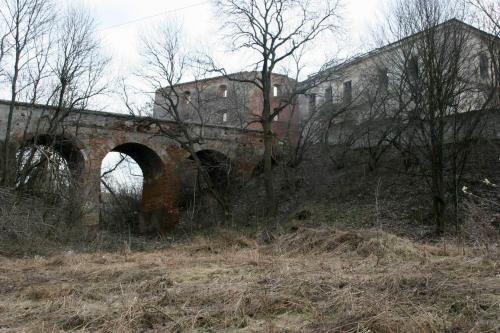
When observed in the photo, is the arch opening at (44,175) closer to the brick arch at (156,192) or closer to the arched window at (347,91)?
the brick arch at (156,192)

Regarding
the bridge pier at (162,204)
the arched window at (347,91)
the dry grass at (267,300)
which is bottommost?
the dry grass at (267,300)

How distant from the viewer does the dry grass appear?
3.63m

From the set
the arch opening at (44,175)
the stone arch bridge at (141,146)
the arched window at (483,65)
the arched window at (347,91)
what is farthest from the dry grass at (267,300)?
the arched window at (347,91)

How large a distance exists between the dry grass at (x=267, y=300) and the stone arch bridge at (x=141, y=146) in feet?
42.8

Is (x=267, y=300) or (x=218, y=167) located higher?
(x=218, y=167)

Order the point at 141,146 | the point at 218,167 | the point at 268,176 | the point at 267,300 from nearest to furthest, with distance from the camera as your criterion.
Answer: the point at 267,300
the point at 268,176
the point at 141,146
the point at 218,167

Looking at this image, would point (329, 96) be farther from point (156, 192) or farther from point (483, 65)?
point (483, 65)

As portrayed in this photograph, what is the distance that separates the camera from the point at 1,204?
1238 centimetres

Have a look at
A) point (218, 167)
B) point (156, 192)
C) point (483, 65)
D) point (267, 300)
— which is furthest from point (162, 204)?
point (267, 300)

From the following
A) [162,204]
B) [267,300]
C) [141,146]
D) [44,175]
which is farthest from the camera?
[162,204]

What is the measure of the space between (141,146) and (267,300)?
20871 millimetres

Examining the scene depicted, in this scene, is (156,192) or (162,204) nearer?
(162,204)

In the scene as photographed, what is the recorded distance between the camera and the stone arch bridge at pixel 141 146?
20375 millimetres

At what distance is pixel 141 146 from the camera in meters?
24.3
